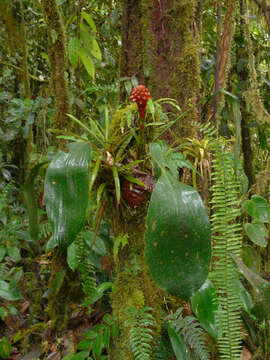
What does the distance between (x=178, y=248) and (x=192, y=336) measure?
40 centimetres

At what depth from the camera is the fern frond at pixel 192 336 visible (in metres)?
0.71

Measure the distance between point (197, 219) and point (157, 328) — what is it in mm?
479

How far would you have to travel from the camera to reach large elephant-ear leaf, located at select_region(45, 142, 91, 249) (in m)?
0.47

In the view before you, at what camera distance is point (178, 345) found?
0.71 metres

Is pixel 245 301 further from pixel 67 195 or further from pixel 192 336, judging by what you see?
pixel 67 195

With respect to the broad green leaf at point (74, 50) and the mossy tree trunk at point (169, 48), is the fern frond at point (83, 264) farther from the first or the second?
the broad green leaf at point (74, 50)

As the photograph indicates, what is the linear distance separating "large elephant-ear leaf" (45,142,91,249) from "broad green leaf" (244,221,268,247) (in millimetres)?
670

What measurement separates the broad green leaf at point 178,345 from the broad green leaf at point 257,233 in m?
0.41

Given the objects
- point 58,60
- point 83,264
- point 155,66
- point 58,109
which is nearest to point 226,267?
point 83,264

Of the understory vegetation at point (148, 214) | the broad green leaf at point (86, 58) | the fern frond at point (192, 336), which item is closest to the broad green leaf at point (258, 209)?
the understory vegetation at point (148, 214)

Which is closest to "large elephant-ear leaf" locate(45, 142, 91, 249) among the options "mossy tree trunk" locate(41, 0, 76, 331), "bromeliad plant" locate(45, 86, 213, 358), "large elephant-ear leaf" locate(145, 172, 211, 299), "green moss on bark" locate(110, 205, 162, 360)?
"bromeliad plant" locate(45, 86, 213, 358)

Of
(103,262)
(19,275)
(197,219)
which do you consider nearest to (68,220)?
(197,219)

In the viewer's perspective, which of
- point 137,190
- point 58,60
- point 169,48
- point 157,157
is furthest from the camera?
point 58,60

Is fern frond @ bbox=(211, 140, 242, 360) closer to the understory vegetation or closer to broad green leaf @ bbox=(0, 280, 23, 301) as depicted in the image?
the understory vegetation
